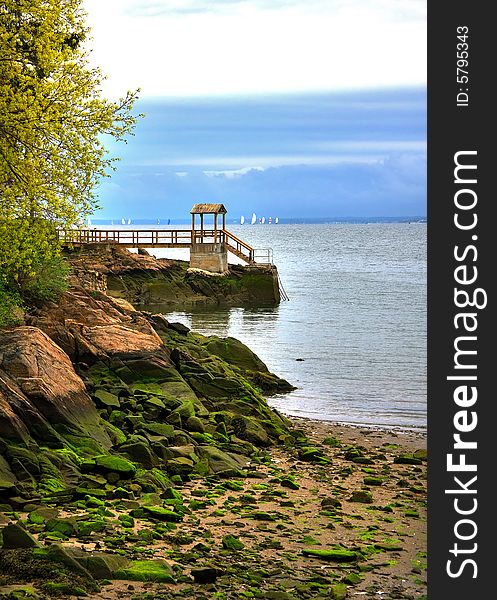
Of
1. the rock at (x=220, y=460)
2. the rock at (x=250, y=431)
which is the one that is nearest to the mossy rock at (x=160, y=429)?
the rock at (x=220, y=460)

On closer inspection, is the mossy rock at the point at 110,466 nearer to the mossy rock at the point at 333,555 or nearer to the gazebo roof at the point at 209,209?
the mossy rock at the point at 333,555

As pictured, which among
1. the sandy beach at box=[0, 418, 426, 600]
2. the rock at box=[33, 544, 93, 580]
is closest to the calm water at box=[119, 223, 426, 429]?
the sandy beach at box=[0, 418, 426, 600]

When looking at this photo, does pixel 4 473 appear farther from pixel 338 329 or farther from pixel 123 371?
pixel 338 329

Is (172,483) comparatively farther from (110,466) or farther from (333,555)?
(333,555)

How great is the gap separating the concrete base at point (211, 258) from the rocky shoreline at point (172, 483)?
44.7 m

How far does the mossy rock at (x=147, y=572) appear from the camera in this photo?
11094 mm

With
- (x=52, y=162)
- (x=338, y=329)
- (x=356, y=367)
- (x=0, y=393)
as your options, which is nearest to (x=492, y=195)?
(x=0, y=393)

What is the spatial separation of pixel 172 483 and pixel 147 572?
5.05 m

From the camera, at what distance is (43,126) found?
1986cm

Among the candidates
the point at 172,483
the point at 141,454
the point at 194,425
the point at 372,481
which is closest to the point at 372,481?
the point at 372,481

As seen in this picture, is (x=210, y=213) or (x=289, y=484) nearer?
(x=289, y=484)

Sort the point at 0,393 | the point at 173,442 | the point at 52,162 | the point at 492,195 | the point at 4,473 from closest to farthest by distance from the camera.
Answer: the point at 492,195, the point at 4,473, the point at 0,393, the point at 173,442, the point at 52,162

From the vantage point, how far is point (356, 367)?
124 feet

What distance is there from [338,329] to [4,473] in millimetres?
39283
